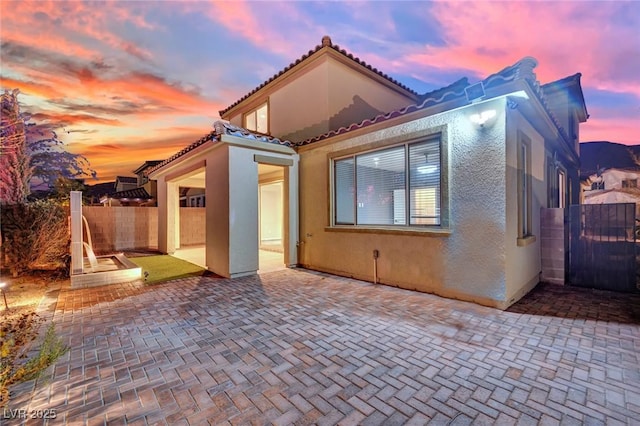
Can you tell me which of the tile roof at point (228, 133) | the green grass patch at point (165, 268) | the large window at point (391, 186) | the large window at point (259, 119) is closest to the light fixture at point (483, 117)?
the large window at point (391, 186)

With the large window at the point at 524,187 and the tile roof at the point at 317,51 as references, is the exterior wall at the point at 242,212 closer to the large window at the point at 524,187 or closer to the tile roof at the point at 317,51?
the tile roof at the point at 317,51

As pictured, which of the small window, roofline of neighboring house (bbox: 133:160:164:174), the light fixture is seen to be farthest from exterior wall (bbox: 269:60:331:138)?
roofline of neighboring house (bbox: 133:160:164:174)

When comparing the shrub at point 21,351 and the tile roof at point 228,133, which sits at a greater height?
the tile roof at point 228,133

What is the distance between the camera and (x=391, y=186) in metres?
7.18

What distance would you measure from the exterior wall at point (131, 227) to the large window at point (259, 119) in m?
6.31

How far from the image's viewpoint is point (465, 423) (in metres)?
2.39

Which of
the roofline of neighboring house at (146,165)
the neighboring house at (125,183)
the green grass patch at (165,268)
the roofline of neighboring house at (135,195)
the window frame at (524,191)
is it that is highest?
the roofline of neighboring house at (146,165)

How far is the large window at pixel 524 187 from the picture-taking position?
A: 595 centimetres

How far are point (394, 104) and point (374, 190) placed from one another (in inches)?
275

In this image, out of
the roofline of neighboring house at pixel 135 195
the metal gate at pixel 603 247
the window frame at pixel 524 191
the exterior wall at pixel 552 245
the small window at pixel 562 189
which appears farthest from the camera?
the roofline of neighboring house at pixel 135 195

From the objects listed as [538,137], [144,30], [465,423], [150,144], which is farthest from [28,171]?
[538,137]

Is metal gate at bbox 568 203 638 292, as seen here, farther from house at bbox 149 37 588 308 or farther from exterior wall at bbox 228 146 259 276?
exterior wall at bbox 228 146 259 276

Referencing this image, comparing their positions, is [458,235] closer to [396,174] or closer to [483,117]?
[396,174]

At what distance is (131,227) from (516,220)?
16886 millimetres
